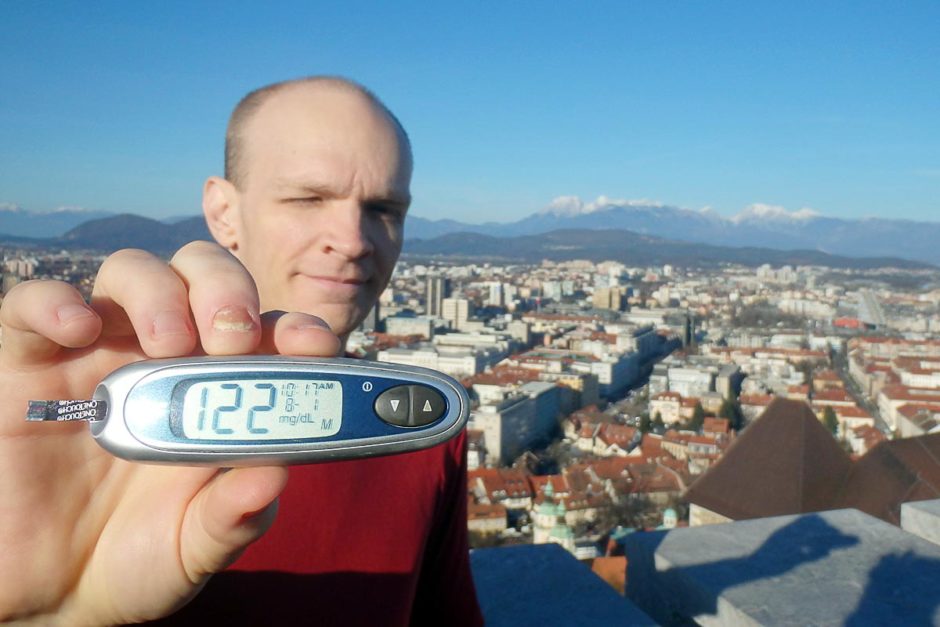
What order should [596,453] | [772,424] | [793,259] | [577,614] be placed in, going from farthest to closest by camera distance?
[793,259] < [596,453] < [772,424] < [577,614]

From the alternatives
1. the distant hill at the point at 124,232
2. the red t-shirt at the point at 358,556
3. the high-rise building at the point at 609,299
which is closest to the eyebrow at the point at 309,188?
the red t-shirt at the point at 358,556

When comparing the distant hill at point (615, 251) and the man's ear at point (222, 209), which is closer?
the man's ear at point (222, 209)

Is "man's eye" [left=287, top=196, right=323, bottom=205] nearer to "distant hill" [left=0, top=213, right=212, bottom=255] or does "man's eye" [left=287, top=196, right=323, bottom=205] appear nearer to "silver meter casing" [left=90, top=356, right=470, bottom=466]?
"silver meter casing" [left=90, top=356, right=470, bottom=466]

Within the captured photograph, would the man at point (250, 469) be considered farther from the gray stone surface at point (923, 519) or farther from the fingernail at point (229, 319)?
the gray stone surface at point (923, 519)

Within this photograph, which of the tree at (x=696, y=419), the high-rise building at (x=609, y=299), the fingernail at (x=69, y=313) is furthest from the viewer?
the high-rise building at (x=609, y=299)

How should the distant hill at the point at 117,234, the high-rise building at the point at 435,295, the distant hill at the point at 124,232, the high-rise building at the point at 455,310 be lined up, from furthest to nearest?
the high-rise building at the point at 435,295 < the high-rise building at the point at 455,310 < the distant hill at the point at 124,232 < the distant hill at the point at 117,234

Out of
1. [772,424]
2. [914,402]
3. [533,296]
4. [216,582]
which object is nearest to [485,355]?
[914,402]

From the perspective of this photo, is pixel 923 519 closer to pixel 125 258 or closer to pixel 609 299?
pixel 125 258

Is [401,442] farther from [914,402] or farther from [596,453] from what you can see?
[914,402]
